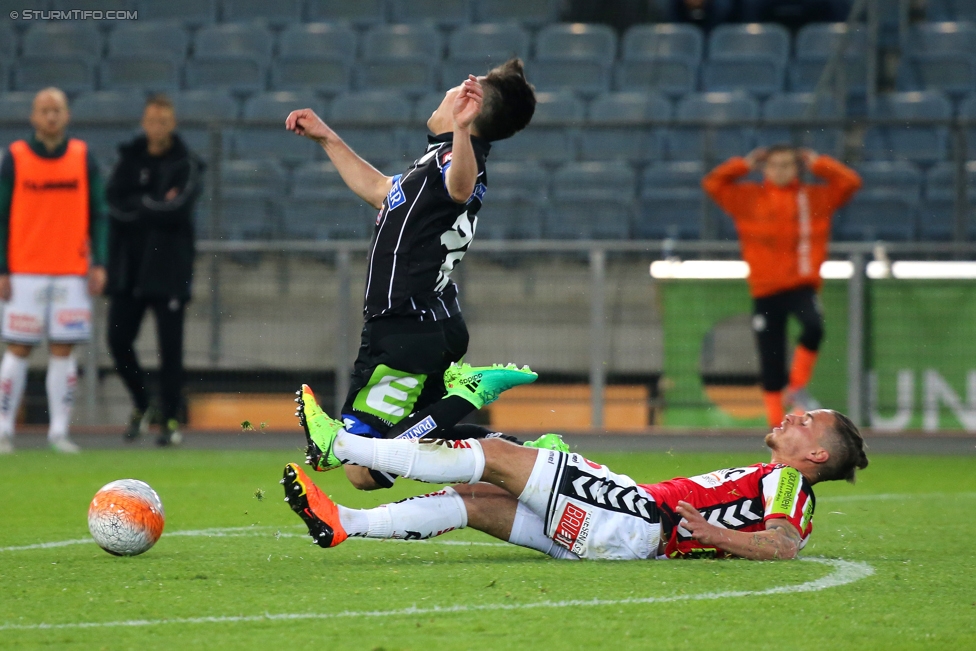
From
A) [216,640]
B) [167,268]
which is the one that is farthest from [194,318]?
[216,640]

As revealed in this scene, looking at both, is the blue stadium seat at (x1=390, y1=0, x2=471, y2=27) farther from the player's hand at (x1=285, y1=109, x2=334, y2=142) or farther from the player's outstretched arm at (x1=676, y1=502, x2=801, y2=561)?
the player's outstretched arm at (x1=676, y1=502, x2=801, y2=561)

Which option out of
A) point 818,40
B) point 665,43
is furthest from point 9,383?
point 818,40

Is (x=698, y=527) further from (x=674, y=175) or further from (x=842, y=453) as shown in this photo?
(x=674, y=175)

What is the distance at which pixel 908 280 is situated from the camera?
458 inches

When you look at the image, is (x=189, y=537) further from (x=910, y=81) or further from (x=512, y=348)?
(x=910, y=81)

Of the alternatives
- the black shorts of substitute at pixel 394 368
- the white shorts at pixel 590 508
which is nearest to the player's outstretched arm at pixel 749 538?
the white shorts at pixel 590 508

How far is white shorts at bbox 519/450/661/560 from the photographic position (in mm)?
4832

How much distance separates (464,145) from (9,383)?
6.71m

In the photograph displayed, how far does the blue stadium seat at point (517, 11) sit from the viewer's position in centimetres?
1580

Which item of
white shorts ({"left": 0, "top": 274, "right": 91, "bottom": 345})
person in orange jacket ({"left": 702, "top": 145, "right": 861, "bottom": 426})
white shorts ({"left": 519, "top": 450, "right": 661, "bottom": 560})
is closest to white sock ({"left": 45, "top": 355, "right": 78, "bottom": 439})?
white shorts ({"left": 0, "top": 274, "right": 91, "bottom": 345})

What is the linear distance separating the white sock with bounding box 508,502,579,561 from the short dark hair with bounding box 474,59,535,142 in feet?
4.68

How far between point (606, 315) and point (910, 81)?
5.24m

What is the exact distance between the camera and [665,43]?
1510 cm

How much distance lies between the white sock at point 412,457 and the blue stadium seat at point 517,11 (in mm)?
11615
